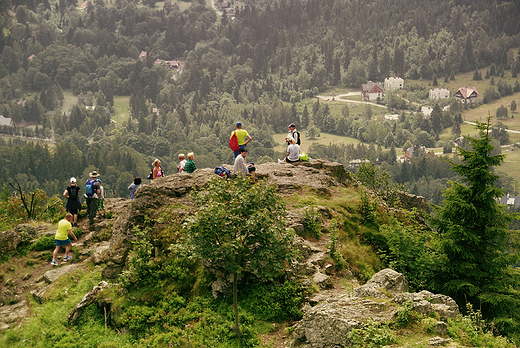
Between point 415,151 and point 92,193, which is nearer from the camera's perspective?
point 92,193

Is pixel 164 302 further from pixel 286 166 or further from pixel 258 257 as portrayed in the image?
pixel 286 166

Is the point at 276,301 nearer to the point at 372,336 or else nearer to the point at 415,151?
the point at 372,336

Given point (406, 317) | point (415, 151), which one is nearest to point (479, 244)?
point (406, 317)

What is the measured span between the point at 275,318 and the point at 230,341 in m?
1.64

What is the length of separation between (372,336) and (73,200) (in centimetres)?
1576

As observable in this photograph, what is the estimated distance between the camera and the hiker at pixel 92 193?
22250 mm

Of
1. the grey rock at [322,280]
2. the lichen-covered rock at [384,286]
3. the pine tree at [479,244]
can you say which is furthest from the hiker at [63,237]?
→ the pine tree at [479,244]

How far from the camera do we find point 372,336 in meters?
12.0

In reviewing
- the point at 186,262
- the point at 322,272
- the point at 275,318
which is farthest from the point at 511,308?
the point at 186,262

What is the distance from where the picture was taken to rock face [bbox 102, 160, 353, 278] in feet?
59.3

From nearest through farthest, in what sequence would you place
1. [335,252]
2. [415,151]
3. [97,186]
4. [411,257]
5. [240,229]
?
1. [240,229]
2. [335,252]
3. [411,257]
4. [97,186]
5. [415,151]

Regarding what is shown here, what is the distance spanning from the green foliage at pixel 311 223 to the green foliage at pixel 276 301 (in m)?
3.51

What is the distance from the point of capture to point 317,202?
834 inches

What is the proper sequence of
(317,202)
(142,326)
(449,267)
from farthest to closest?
(317,202) < (449,267) < (142,326)
